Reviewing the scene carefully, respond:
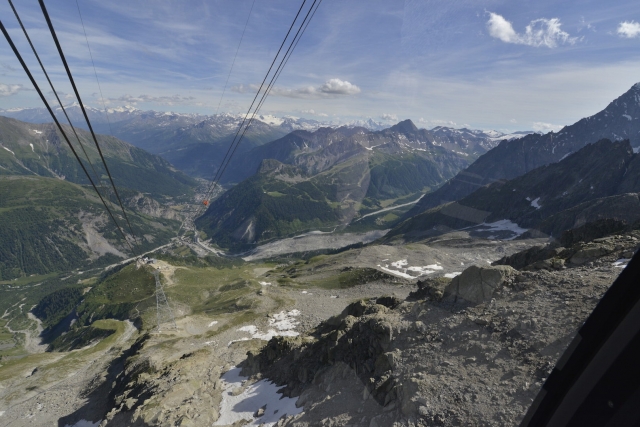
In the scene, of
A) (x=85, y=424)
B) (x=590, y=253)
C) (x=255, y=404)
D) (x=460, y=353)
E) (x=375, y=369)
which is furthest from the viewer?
(x=85, y=424)

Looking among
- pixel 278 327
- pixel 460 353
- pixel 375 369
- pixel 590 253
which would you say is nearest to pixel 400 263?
pixel 278 327

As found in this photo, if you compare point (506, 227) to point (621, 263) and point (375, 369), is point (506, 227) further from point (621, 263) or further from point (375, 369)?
point (375, 369)

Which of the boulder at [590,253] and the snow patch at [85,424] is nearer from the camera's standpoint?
the boulder at [590,253]

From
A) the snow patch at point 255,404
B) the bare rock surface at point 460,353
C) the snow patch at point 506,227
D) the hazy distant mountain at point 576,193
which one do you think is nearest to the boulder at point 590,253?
the bare rock surface at point 460,353

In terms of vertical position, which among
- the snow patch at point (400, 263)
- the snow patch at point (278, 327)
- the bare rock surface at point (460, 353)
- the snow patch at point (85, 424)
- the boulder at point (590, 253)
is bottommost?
the snow patch at point (400, 263)

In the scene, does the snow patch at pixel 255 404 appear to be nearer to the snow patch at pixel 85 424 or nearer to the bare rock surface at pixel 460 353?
the bare rock surface at pixel 460 353

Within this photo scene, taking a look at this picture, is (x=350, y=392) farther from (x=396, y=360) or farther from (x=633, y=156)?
(x=633, y=156)

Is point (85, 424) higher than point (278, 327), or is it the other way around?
point (278, 327)
